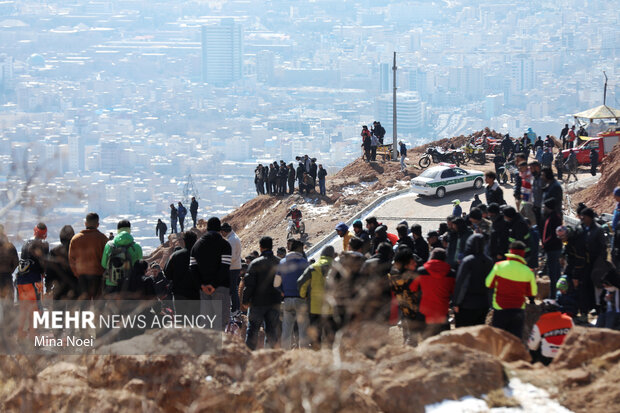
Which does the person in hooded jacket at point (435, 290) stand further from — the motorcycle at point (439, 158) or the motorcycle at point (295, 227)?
the motorcycle at point (439, 158)

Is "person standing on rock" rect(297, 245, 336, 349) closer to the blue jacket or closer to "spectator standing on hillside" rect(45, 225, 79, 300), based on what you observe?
the blue jacket

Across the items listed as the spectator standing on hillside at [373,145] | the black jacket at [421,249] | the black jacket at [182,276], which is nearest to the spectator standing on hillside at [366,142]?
the spectator standing on hillside at [373,145]

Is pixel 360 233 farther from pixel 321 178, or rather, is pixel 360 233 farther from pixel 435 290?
pixel 321 178

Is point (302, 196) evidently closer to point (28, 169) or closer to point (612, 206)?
point (612, 206)

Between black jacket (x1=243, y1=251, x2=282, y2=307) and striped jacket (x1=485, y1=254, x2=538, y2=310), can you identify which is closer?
striped jacket (x1=485, y1=254, x2=538, y2=310)

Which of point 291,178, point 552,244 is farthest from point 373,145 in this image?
point 552,244

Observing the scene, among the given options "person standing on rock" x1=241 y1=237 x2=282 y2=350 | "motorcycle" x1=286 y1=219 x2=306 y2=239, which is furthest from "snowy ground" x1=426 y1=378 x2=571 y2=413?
"motorcycle" x1=286 y1=219 x2=306 y2=239

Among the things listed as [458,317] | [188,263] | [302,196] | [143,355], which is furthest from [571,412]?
[302,196]
